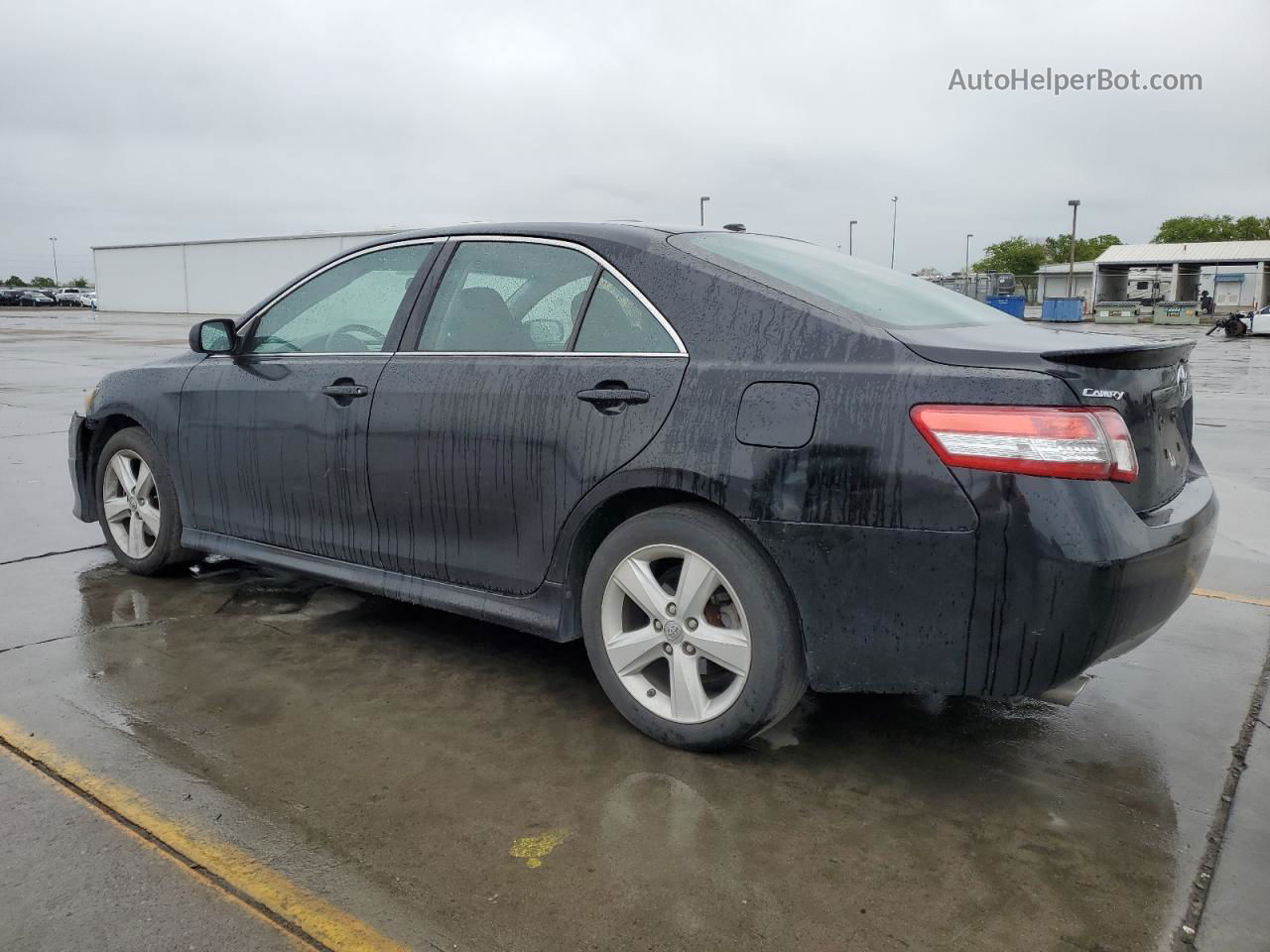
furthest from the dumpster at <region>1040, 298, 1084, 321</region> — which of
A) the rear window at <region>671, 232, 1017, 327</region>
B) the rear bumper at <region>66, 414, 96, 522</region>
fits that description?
the rear bumper at <region>66, 414, 96, 522</region>

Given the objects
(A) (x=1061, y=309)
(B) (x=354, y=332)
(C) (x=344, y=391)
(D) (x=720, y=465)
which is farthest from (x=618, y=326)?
(A) (x=1061, y=309)

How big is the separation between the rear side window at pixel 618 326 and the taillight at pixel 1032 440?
2.86 ft

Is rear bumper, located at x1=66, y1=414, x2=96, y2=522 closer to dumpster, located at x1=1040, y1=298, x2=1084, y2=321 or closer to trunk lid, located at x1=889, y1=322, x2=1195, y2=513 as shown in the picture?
trunk lid, located at x1=889, y1=322, x2=1195, y2=513

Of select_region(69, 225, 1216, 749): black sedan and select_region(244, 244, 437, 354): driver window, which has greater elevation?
select_region(244, 244, 437, 354): driver window

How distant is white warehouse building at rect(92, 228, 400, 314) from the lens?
1833 inches

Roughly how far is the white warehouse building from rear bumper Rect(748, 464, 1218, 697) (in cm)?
4342

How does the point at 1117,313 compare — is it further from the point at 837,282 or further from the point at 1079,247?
the point at 1079,247

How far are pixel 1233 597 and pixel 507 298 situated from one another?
11.7 ft

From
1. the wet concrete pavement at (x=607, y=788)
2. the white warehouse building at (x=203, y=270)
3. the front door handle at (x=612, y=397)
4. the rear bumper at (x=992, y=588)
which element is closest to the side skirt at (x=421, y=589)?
the wet concrete pavement at (x=607, y=788)

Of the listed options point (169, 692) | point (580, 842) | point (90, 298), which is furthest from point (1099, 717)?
point (90, 298)

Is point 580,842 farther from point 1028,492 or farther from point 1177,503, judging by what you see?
point 1177,503

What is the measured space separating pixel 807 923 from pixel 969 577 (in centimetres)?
91

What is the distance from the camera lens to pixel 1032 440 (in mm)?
2596

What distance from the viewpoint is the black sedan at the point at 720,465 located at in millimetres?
2641
